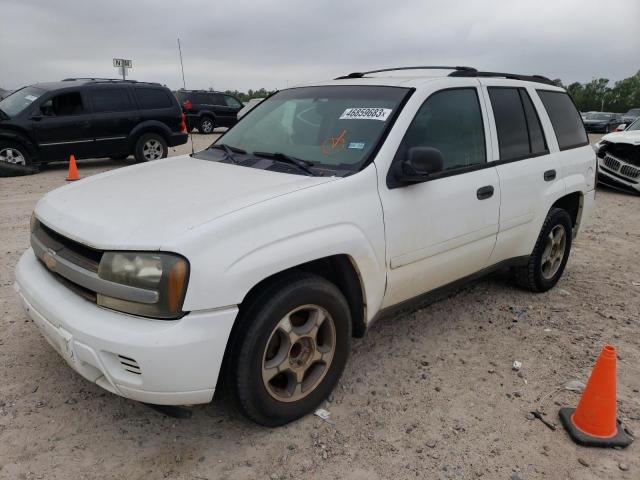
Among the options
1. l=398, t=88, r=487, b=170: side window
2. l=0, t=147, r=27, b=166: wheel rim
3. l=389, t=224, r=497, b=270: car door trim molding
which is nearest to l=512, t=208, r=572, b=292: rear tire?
l=389, t=224, r=497, b=270: car door trim molding

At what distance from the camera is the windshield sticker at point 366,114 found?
3.07 m

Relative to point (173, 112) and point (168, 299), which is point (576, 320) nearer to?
point (168, 299)

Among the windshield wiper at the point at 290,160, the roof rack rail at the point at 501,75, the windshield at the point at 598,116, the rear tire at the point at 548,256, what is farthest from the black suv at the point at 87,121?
the windshield at the point at 598,116

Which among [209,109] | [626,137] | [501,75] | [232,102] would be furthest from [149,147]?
[232,102]

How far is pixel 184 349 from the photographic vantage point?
217cm

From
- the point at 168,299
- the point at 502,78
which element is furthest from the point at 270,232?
the point at 502,78

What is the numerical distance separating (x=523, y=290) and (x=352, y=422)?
253cm

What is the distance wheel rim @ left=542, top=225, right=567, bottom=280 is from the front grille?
6435mm

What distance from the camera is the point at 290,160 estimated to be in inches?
122

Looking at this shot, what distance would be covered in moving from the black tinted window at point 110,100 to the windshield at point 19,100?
0.98 m

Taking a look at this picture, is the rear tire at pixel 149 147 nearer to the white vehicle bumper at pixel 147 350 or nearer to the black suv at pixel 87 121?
the black suv at pixel 87 121

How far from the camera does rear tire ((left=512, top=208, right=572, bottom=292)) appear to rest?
168 inches

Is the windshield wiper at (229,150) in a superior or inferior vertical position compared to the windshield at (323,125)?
inferior

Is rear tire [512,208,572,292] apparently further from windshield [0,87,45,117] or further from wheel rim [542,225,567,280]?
windshield [0,87,45,117]
